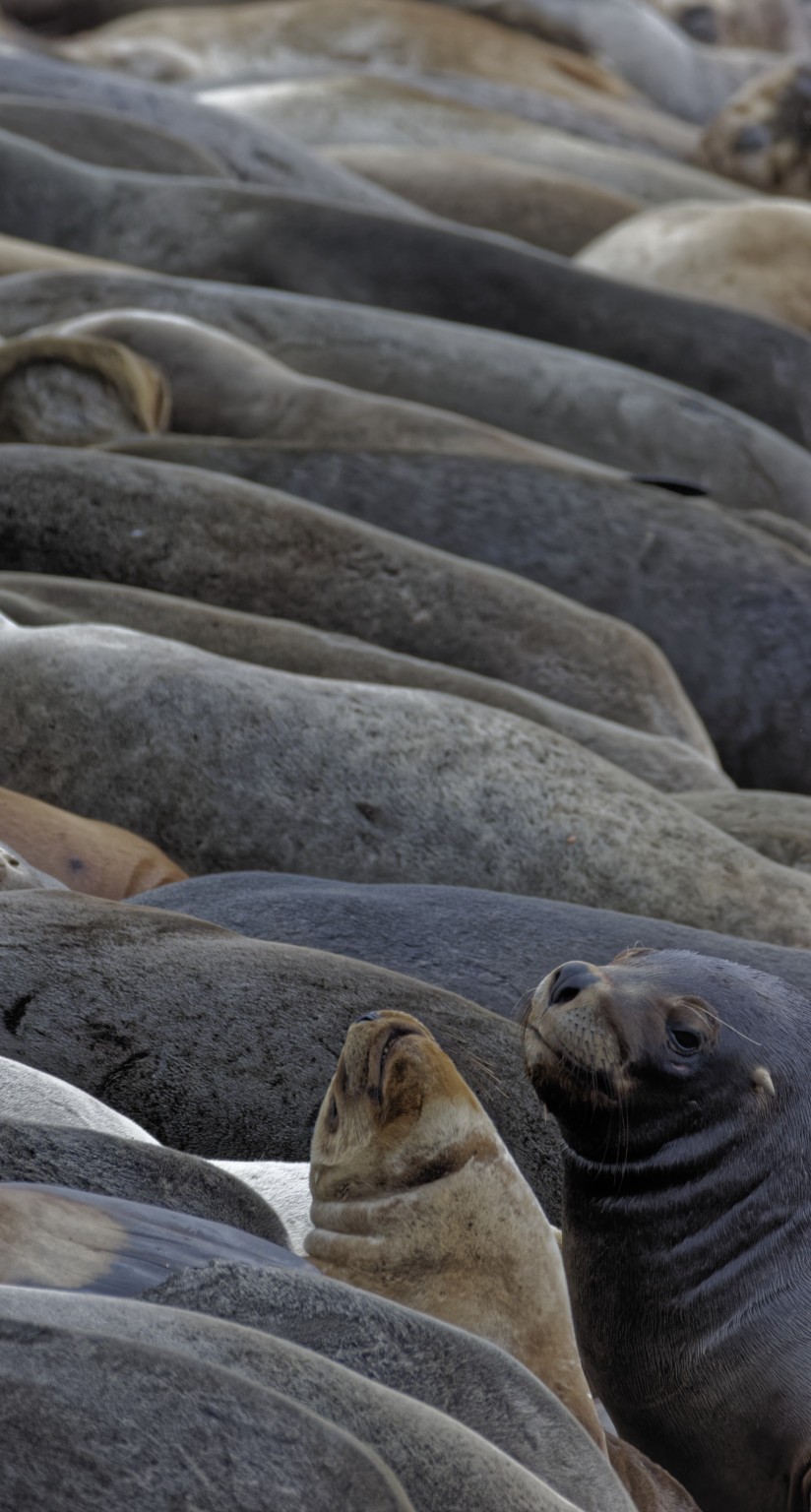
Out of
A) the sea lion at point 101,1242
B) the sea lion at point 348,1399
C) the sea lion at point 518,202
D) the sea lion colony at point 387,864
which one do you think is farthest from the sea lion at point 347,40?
the sea lion at point 348,1399

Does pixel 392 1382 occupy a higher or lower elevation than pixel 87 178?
higher

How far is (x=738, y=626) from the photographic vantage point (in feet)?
21.3

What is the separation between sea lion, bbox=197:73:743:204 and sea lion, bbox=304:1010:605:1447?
12742 mm

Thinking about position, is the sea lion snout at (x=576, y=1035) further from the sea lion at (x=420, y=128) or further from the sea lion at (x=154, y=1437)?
the sea lion at (x=420, y=128)

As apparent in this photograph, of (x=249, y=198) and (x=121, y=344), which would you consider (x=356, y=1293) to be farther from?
(x=249, y=198)

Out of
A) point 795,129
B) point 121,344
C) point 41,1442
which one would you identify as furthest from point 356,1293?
point 795,129

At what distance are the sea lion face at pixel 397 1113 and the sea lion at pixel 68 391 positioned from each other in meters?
4.57

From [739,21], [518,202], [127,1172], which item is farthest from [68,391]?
[739,21]

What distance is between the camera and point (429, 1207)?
2189mm

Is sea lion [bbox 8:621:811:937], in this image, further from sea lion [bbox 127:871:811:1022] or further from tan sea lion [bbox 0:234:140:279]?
tan sea lion [bbox 0:234:140:279]

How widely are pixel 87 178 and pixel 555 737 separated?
6102mm

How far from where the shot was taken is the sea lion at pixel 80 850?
3.74 m

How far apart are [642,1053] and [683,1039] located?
64 mm

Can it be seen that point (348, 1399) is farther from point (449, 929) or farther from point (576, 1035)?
point (449, 929)
